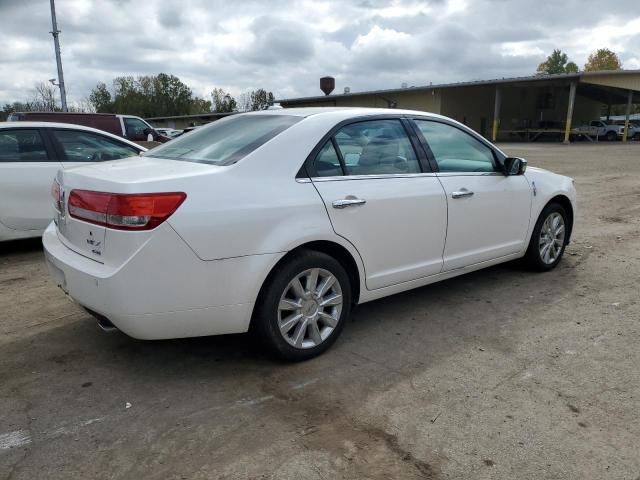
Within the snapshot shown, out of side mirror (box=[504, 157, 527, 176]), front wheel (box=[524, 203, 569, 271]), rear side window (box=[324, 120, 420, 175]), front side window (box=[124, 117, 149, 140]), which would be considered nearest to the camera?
rear side window (box=[324, 120, 420, 175])

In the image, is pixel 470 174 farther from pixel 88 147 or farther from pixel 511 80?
pixel 511 80

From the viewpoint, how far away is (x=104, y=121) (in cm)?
1394

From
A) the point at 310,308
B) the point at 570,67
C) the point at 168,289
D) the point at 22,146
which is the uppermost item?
the point at 570,67

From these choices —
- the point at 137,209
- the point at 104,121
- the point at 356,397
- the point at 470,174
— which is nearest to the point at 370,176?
the point at 470,174

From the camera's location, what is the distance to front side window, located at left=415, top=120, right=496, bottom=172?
4.27 m

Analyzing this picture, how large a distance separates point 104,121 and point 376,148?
11901 mm

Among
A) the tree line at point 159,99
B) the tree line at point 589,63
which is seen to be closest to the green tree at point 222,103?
the tree line at point 159,99

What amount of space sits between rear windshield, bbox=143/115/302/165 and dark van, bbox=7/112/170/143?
983cm

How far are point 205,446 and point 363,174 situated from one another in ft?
6.59

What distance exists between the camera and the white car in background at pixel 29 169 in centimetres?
596

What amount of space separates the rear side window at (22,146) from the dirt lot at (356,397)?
2056 millimetres

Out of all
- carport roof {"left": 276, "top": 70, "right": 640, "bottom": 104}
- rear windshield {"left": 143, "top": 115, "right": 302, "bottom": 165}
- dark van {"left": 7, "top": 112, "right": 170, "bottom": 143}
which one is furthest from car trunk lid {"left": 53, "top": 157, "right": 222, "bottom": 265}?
carport roof {"left": 276, "top": 70, "right": 640, "bottom": 104}

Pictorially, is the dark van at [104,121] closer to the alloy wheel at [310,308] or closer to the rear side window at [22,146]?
the rear side window at [22,146]

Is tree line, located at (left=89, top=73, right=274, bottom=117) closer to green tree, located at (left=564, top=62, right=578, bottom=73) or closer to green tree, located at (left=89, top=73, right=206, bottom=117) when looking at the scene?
green tree, located at (left=89, top=73, right=206, bottom=117)
